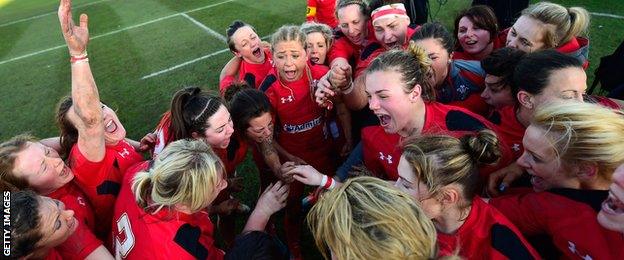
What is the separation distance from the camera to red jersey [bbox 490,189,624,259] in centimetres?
203

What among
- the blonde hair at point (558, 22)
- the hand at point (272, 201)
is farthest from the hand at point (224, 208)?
the blonde hair at point (558, 22)

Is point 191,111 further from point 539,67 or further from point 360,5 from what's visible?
point 539,67

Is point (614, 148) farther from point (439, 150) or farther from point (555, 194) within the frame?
point (439, 150)

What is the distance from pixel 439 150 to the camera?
7.37 ft

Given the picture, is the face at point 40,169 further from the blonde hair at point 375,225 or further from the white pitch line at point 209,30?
the white pitch line at point 209,30

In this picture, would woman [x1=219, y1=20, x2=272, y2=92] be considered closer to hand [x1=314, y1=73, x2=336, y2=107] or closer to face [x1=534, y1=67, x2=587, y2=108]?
hand [x1=314, y1=73, x2=336, y2=107]

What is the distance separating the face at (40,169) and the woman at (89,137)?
10 cm

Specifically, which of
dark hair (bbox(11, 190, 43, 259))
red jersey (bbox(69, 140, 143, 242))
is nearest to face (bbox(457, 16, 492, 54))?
red jersey (bbox(69, 140, 143, 242))

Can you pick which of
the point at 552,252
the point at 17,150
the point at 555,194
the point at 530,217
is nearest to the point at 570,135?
the point at 555,194

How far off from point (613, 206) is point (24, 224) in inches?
119

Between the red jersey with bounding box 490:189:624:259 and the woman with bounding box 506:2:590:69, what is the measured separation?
1.93 m

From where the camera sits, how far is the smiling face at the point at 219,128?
3205mm

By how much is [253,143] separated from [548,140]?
8.22 feet

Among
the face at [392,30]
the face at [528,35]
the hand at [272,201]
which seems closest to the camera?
the hand at [272,201]
